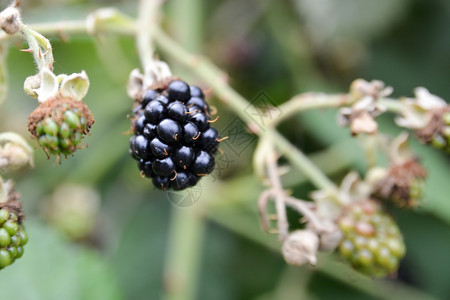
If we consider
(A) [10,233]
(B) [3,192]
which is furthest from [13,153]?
(A) [10,233]

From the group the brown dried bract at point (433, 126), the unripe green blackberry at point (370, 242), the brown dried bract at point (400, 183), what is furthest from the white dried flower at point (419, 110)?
the unripe green blackberry at point (370, 242)

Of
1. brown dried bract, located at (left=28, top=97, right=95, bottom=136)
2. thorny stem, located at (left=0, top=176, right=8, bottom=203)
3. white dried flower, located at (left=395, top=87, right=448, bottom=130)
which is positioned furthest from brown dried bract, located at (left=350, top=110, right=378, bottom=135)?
thorny stem, located at (left=0, top=176, right=8, bottom=203)

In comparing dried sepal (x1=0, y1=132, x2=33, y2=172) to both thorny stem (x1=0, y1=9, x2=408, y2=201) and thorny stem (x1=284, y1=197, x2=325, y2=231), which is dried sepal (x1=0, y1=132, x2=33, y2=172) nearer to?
thorny stem (x1=0, y1=9, x2=408, y2=201)

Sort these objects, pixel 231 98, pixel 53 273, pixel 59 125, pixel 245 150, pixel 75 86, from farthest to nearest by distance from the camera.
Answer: pixel 245 150 → pixel 53 273 → pixel 231 98 → pixel 75 86 → pixel 59 125

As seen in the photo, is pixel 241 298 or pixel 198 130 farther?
pixel 241 298

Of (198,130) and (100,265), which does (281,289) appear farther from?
(198,130)

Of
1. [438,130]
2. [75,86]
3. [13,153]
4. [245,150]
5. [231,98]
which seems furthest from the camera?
[245,150]

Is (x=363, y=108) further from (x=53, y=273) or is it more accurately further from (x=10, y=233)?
(x=53, y=273)

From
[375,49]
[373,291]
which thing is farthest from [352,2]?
[373,291]
